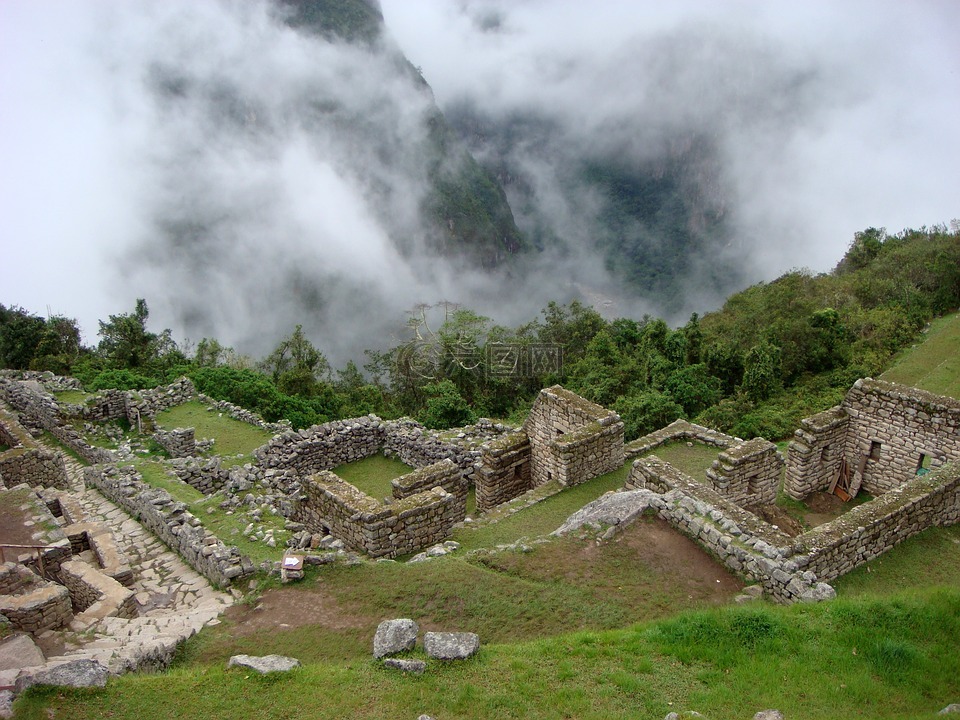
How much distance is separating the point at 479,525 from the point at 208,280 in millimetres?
106134

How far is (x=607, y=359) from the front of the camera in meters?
35.3

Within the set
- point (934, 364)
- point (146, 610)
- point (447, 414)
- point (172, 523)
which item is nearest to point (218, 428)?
point (447, 414)

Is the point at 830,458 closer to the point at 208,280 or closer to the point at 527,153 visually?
the point at 208,280

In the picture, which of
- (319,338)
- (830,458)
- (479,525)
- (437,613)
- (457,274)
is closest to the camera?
(437,613)

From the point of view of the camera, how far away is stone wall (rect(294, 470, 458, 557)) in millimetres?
11609

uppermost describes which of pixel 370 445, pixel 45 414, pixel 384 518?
Answer: pixel 384 518

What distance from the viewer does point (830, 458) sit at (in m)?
15.3

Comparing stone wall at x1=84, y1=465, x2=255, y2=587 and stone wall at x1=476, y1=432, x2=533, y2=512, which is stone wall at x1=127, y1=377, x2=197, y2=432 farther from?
stone wall at x1=476, y1=432, x2=533, y2=512

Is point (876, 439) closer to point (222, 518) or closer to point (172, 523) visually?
point (222, 518)

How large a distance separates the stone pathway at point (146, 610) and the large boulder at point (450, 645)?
11.5 feet

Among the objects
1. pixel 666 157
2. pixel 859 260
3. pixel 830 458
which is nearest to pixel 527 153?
pixel 666 157

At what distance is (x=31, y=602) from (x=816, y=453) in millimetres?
15022

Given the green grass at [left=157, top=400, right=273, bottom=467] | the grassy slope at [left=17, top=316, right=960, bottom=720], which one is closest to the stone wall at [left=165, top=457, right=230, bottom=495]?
the green grass at [left=157, top=400, right=273, bottom=467]

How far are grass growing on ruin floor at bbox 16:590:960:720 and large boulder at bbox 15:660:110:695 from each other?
0.37 feet
